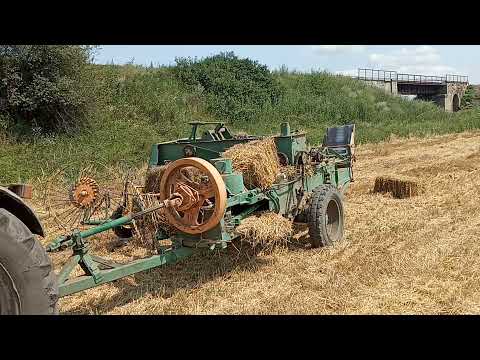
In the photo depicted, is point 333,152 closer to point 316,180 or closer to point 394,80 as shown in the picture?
point 316,180

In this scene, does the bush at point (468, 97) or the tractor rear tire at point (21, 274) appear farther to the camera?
the bush at point (468, 97)

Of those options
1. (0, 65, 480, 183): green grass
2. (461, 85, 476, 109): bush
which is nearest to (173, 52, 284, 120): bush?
(0, 65, 480, 183): green grass

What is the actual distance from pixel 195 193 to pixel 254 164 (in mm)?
1008

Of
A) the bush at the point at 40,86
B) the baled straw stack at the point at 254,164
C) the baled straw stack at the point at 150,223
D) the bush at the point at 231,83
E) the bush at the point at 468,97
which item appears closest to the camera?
the baled straw stack at the point at 150,223

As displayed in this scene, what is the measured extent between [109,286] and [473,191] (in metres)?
7.16

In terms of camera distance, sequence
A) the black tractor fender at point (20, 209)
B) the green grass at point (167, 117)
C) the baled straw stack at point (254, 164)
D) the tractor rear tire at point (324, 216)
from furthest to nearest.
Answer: the green grass at point (167, 117)
the tractor rear tire at point (324, 216)
the baled straw stack at point (254, 164)
the black tractor fender at point (20, 209)

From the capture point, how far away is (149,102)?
1955 centimetres

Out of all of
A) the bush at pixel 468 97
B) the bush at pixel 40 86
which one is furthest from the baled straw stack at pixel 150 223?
the bush at pixel 468 97

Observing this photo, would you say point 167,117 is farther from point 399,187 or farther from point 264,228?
point 264,228

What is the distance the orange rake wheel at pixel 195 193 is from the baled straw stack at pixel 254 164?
0.68 m

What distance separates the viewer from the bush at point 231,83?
23781mm

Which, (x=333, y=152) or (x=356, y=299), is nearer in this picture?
(x=356, y=299)

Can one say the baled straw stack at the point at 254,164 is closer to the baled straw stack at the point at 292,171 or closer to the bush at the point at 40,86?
the baled straw stack at the point at 292,171

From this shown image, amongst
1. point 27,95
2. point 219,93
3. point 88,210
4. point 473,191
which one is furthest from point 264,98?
point 88,210
